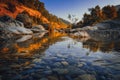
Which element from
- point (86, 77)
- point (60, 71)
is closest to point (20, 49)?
point (60, 71)

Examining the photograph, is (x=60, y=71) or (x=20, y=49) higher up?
(x=20, y=49)

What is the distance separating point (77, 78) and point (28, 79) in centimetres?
119

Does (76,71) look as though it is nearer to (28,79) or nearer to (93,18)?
(28,79)

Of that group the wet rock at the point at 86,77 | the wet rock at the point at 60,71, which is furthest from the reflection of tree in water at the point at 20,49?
the wet rock at the point at 86,77

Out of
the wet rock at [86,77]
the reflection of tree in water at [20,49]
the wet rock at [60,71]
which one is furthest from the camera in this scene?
the reflection of tree in water at [20,49]

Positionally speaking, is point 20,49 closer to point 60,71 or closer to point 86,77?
point 60,71

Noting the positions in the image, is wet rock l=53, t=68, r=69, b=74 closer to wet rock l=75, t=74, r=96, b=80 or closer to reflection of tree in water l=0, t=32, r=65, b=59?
wet rock l=75, t=74, r=96, b=80

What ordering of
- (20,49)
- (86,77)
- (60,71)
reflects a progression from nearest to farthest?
(86,77)
(60,71)
(20,49)

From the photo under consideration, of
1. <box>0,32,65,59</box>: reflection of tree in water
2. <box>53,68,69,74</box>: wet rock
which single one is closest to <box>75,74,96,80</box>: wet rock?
<box>53,68,69,74</box>: wet rock

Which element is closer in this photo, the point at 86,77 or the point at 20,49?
the point at 86,77

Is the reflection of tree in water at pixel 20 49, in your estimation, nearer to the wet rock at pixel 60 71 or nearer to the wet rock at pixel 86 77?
the wet rock at pixel 60 71

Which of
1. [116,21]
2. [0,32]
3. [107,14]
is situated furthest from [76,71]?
[107,14]

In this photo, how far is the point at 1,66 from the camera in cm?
504

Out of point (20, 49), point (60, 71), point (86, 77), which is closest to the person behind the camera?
point (86, 77)
